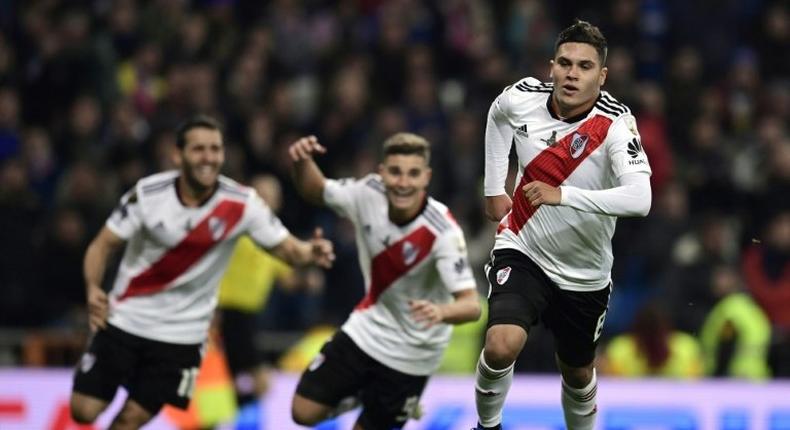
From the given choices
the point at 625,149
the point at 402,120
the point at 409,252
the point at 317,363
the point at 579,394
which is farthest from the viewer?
the point at 402,120

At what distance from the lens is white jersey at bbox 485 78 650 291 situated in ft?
28.3

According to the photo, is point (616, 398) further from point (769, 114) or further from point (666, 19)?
point (666, 19)

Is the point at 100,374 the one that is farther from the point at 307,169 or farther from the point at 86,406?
the point at 307,169

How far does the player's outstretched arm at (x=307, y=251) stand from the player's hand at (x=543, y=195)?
217 centimetres

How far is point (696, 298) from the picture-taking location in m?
14.5

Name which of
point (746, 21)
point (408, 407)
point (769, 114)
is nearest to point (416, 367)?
point (408, 407)

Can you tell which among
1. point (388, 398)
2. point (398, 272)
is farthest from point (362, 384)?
point (398, 272)

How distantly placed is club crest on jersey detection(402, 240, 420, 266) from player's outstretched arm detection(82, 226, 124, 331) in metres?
1.85

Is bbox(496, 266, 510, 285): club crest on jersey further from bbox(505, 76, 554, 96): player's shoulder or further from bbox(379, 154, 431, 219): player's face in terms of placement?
bbox(379, 154, 431, 219): player's face

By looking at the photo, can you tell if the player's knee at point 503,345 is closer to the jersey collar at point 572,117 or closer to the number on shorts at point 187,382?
the jersey collar at point 572,117

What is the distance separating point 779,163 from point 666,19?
123 inches

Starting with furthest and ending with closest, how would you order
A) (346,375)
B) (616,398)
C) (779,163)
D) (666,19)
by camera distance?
(666,19), (779,163), (616,398), (346,375)

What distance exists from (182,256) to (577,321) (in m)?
2.80

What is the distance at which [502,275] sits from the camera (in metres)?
8.77
